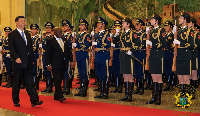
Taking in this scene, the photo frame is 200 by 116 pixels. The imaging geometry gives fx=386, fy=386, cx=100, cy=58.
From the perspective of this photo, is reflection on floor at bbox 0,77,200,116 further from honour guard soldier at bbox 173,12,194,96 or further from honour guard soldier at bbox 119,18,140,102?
honour guard soldier at bbox 173,12,194,96

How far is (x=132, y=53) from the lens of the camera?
331 inches

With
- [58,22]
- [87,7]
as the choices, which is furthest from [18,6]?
[87,7]

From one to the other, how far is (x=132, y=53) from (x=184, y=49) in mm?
1151

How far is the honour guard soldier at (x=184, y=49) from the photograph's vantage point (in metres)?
7.79

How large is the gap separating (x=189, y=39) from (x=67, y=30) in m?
3.40

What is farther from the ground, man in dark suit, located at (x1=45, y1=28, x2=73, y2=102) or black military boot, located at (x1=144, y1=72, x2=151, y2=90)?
man in dark suit, located at (x1=45, y1=28, x2=73, y2=102)

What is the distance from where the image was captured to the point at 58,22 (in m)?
17.7

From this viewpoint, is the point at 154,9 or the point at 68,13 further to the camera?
the point at 68,13

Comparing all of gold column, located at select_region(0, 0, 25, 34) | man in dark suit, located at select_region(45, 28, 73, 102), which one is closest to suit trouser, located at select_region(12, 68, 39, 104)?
man in dark suit, located at select_region(45, 28, 73, 102)

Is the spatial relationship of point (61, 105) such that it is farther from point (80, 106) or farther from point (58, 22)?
point (58, 22)

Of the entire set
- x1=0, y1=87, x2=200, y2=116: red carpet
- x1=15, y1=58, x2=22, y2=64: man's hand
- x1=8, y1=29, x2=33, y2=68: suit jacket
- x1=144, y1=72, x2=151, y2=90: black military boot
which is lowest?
x1=0, y1=87, x2=200, y2=116: red carpet

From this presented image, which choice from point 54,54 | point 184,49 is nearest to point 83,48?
point 54,54

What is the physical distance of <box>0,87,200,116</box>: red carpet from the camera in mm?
6867

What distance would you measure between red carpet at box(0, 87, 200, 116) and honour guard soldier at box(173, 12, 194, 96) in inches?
47.0
